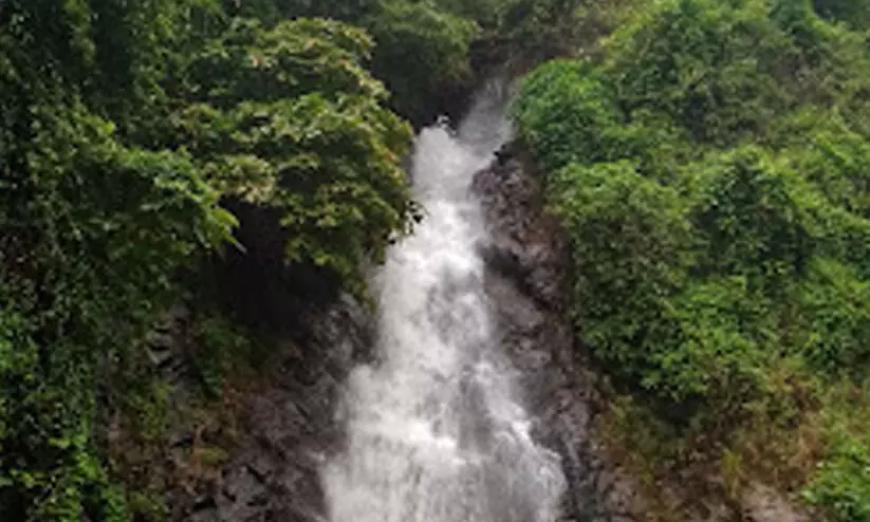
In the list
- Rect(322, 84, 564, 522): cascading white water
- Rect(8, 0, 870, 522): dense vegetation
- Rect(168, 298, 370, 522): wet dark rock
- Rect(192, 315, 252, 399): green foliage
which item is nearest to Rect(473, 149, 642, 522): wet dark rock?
Rect(322, 84, 564, 522): cascading white water

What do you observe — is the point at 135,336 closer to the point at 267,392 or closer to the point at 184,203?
the point at 184,203

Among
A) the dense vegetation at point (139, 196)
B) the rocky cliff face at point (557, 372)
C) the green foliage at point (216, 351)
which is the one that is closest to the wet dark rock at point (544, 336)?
the rocky cliff face at point (557, 372)

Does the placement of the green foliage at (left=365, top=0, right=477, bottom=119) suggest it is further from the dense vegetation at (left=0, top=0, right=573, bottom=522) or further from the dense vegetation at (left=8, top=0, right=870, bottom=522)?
the dense vegetation at (left=0, top=0, right=573, bottom=522)

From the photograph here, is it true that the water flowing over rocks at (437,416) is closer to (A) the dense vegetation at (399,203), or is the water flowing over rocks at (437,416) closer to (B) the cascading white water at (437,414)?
(B) the cascading white water at (437,414)

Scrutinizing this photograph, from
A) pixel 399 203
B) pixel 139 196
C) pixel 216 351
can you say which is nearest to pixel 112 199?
pixel 139 196

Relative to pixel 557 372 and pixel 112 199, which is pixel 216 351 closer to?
pixel 112 199

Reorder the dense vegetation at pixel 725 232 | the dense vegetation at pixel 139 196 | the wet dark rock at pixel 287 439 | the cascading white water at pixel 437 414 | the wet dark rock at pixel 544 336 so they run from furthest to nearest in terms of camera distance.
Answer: the wet dark rock at pixel 544 336 < the dense vegetation at pixel 725 232 < the cascading white water at pixel 437 414 < the wet dark rock at pixel 287 439 < the dense vegetation at pixel 139 196
